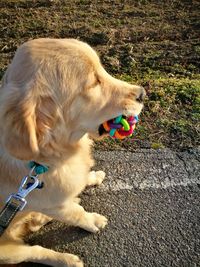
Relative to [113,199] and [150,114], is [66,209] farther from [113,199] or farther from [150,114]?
[150,114]

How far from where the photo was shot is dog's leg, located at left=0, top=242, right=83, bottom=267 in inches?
114

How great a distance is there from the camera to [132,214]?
134 inches

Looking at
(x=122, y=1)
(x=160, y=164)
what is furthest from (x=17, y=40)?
(x=160, y=164)

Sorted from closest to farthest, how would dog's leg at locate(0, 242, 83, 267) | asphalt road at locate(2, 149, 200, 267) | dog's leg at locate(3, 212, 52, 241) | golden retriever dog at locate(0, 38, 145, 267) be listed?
golden retriever dog at locate(0, 38, 145, 267)
dog's leg at locate(0, 242, 83, 267)
dog's leg at locate(3, 212, 52, 241)
asphalt road at locate(2, 149, 200, 267)

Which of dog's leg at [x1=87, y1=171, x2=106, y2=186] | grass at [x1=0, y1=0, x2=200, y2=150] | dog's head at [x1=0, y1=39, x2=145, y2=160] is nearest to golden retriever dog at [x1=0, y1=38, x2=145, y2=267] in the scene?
dog's head at [x1=0, y1=39, x2=145, y2=160]

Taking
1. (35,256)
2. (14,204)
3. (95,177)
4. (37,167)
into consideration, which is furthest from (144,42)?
(14,204)

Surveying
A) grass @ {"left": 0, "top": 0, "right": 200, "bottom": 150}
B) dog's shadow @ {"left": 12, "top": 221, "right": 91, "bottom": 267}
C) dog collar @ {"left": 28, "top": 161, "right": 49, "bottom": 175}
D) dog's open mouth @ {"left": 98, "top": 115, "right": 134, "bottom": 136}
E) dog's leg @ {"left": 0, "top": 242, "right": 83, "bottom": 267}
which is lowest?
dog's shadow @ {"left": 12, "top": 221, "right": 91, "bottom": 267}

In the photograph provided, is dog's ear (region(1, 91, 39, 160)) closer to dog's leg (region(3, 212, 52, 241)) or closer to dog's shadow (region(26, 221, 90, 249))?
dog's leg (region(3, 212, 52, 241))

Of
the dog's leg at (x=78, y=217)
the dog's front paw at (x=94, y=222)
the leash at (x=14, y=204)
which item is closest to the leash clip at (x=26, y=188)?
the leash at (x=14, y=204)

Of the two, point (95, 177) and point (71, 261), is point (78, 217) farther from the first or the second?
point (95, 177)

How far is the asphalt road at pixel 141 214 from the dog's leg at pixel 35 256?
131 millimetres

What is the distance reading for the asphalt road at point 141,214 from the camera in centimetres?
316

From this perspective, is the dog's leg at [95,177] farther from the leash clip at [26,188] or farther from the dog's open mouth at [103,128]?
the leash clip at [26,188]

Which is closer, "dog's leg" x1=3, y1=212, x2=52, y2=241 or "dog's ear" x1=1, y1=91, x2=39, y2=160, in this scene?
"dog's ear" x1=1, y1=91, x2=39, y2=160
